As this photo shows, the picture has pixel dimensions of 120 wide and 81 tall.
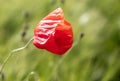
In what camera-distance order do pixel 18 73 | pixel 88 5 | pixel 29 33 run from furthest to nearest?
pixel 88 5
pixel 29 33
pixel 18 73

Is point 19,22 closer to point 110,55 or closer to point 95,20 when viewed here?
point 95,20

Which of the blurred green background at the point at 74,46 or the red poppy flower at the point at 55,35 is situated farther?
the blurred green background at the point at 74,46

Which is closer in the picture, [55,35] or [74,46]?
[55,35]

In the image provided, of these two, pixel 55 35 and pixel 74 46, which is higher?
pixel 55 35

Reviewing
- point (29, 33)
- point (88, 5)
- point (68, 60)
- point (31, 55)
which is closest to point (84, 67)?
point (68, 60)

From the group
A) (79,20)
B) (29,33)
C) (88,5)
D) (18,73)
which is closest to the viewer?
(18,73)
